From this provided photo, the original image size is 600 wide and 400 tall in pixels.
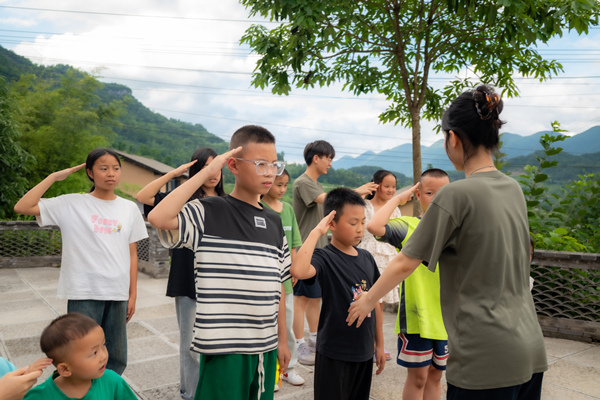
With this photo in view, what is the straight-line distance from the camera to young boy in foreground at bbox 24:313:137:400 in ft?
6.31

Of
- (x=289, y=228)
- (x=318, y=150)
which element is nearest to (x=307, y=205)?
(x=318, y=150)

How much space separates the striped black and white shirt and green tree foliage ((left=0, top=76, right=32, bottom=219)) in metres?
12.6

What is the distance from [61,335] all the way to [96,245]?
1078mm

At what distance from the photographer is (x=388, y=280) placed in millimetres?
1888

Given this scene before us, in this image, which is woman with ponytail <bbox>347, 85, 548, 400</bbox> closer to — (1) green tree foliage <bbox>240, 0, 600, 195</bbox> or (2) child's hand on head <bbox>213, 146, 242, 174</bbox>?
(2) child's hand on head <bbox>213, 146, 242, 174</bbox>

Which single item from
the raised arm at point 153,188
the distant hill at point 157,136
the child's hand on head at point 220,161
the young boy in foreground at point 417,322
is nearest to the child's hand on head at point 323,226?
the young boy in foreground at point 417,322

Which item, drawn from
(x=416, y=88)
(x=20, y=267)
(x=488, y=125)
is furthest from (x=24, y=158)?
(x=488, y=125)

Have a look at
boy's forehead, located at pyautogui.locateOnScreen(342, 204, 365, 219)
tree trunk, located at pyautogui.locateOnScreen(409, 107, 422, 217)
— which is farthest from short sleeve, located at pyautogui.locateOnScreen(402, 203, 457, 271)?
tree trunk, located at pyautogui.locateOnScreen(409, 107, 422, 217)

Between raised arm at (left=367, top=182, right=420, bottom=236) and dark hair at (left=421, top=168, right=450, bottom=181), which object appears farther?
dark hair at (left=421, top=168, right=450, bottom=181)

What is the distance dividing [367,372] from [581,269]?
3462 millimetres

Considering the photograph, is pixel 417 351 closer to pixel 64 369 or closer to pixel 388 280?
pixel 388 280

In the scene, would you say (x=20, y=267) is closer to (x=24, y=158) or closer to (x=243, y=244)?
(x=24, y=158)

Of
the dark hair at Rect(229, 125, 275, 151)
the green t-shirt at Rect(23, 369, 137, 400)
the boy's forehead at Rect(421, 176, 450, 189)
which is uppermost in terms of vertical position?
the dark hair at Rect(229, 125, 275, 151)

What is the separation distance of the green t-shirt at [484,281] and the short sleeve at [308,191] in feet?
7.90
